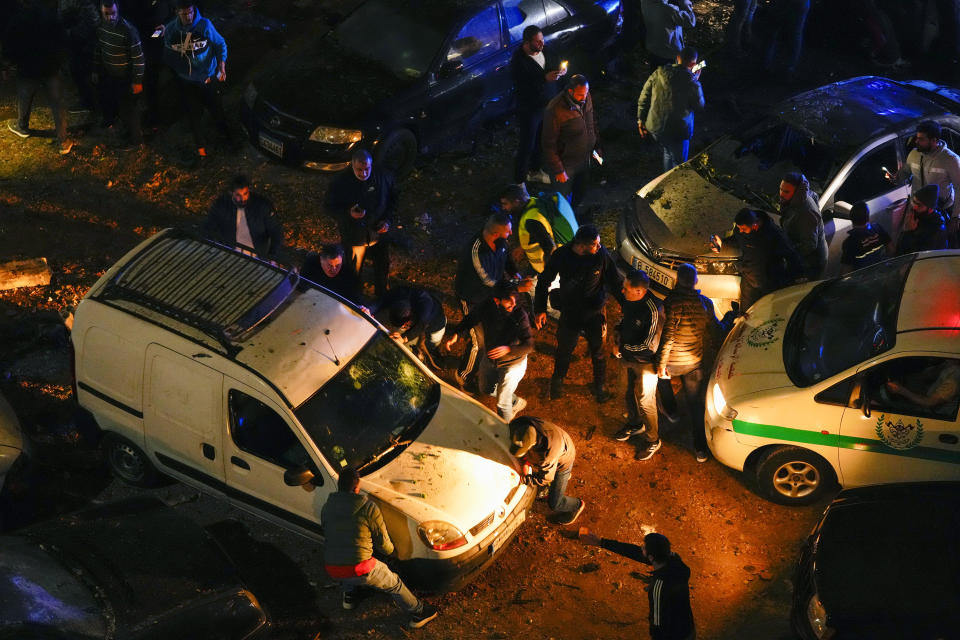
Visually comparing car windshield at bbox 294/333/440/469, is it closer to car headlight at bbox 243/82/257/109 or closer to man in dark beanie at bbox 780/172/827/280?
man in dark beanie at bbox 780/172/827/280

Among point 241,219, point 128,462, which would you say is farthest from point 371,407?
point 241,219

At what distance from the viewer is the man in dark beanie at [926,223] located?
26.9ft

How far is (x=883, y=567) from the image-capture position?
5.97m

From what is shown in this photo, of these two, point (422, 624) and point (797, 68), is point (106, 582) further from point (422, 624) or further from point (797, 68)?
point (797, 68)

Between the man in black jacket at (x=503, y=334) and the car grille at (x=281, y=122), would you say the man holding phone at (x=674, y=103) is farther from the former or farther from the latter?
the car grille at (x=281, y=122)

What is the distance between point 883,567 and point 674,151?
5.65 metres

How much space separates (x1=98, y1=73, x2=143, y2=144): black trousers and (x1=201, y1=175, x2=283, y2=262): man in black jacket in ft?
11.2

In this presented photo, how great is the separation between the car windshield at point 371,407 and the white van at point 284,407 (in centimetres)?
1

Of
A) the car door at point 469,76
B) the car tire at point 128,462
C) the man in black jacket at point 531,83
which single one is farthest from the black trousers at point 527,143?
the car tire at point 128,462

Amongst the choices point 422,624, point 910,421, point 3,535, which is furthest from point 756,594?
point 3,535

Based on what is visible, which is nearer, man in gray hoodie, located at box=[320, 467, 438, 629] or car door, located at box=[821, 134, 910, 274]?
man in gray hoodie, located at box=[320, 467, 438, 629]

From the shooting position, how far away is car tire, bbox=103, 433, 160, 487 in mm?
7070

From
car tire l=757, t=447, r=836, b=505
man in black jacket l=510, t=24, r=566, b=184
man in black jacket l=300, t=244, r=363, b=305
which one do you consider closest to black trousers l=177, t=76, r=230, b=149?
man in black jacket l=510, t=24, r=566, b=184

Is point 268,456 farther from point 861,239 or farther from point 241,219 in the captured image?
point 861,239
